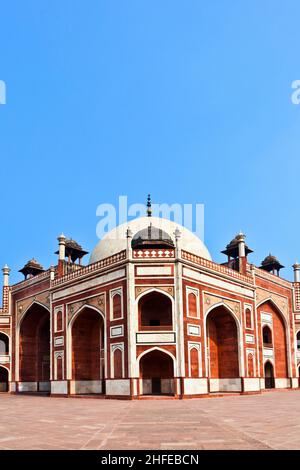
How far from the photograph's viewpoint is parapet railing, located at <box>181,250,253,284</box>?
2766 cm

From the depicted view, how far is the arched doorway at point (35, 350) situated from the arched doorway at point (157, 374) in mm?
13708

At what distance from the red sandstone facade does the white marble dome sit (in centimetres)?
24

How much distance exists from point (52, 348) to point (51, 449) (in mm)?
25170

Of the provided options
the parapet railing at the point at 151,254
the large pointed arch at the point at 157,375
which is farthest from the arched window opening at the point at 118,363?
the parapet railing at the point at 151,254

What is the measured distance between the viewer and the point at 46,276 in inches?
1399

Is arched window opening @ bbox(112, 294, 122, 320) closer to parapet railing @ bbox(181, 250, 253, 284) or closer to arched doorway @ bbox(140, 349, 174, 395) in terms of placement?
arched doorway @ bbox(140, 349, 174, 395)

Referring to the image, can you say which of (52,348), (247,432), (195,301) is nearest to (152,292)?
(195,301)

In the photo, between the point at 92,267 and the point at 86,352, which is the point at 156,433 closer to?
the point at 92,267

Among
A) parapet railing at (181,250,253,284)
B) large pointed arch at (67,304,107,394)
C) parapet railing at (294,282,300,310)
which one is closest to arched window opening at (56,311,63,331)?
large pointed arch at (67,304,107,394)

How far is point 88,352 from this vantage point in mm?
31469

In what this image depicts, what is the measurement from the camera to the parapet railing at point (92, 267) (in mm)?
27306

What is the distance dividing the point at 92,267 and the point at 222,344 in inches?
387

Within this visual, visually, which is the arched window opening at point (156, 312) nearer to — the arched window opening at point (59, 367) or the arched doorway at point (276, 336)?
the arched window opening at point (59, 367)

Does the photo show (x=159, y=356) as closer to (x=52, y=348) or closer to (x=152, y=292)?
(x=152, y=292)
